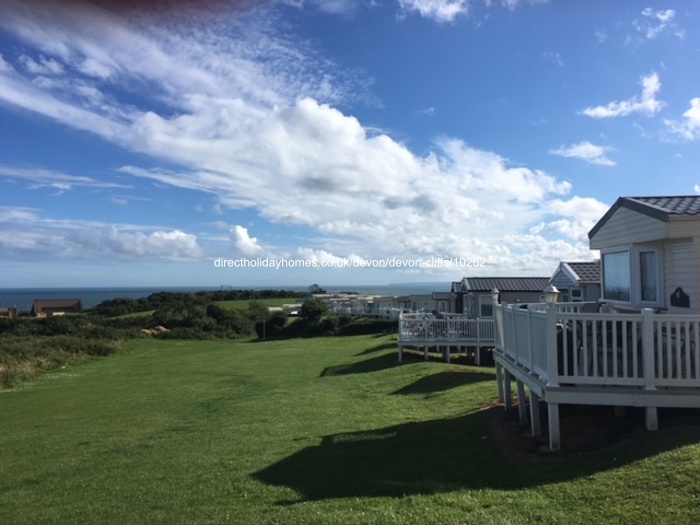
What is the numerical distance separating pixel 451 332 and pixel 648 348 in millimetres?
12233

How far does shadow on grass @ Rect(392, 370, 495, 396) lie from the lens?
12.8 metres

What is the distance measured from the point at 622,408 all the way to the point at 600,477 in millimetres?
2331

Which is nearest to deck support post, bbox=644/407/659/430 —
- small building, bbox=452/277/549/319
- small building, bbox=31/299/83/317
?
small building, bbox=452/277/549/319

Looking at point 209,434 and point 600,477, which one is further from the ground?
point 600,477

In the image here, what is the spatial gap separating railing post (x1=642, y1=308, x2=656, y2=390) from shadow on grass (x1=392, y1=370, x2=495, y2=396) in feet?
20.8

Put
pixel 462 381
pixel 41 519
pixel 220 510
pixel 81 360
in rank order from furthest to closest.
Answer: pixel 81 360
pixel 462 381
pixel 41 519
pixel 220 510

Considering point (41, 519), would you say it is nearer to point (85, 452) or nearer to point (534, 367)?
point (85, 452)

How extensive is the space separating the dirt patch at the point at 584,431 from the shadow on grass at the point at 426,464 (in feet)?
0.66

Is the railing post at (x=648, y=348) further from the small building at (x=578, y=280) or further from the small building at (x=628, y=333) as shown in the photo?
the small building at (x=578, y=280)

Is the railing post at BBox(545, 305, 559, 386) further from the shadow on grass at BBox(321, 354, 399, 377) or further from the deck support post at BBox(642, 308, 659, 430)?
the shadow on grass at BBox(321, 354, 399, 377)

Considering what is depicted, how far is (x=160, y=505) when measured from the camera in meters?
6.02

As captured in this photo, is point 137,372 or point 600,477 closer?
point 600,477

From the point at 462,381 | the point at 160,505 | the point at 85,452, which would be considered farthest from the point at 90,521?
the point at 462,381

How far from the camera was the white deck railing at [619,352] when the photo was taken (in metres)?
6.29
